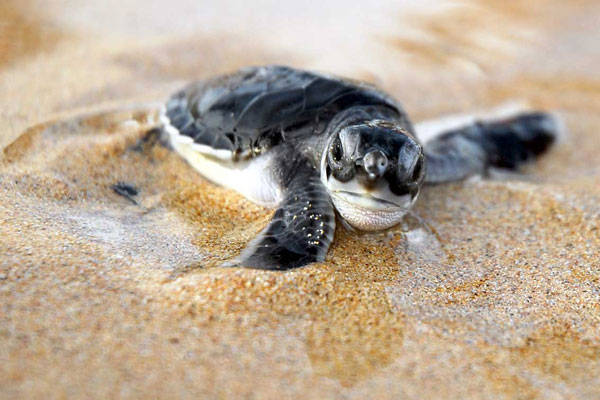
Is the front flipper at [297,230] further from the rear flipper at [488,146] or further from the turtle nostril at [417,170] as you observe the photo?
the rear flipper at [488,146]

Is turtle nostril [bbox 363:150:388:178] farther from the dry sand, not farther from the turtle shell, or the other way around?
the turtle shell

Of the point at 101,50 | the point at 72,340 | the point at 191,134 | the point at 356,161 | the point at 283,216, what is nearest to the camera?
the point at 72,340

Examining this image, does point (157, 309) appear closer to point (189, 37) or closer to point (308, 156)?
point (308, 156)

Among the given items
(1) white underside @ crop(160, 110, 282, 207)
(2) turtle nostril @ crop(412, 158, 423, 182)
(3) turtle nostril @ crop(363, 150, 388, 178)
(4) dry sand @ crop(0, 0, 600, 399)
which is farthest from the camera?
(1) white underside @ crop(160, 110, 282, 207)

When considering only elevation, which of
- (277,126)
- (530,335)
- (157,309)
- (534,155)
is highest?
(277,126)

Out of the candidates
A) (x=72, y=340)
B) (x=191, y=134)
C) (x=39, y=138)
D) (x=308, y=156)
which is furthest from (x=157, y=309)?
(x=39, y=138)

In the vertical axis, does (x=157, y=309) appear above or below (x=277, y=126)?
below

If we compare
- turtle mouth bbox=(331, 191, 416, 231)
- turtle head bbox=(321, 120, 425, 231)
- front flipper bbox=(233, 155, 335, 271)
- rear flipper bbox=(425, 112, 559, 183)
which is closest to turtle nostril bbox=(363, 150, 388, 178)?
turtle head bbox=(321, 120, 425, 231)

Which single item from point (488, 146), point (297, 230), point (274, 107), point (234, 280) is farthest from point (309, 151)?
point (488, 146)
